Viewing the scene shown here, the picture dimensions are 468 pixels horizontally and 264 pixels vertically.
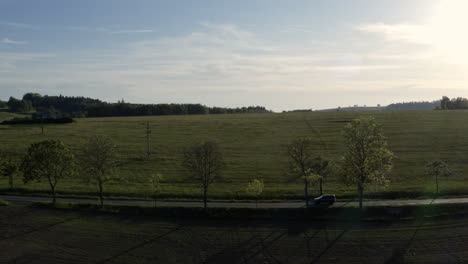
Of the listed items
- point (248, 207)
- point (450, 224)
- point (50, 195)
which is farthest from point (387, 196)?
point (50, 195)

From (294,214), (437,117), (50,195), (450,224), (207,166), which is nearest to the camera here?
(450,224)

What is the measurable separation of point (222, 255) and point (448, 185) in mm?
35537

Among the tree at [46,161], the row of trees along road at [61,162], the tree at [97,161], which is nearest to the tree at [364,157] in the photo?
the tree at [97,161]

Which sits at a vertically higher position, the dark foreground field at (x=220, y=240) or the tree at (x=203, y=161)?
the tree at (x=203, y=161)

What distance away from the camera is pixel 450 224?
116ft

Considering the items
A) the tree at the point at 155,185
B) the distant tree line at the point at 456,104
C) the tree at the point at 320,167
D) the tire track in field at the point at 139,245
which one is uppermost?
the distant tree line at the point at 456,104

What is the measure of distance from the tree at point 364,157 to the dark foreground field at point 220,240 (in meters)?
5.86

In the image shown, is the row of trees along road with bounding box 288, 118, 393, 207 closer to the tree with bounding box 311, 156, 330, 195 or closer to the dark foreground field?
the tree with bounding box 311, 156, 330, 195

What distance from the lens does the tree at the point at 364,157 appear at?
40.8 m

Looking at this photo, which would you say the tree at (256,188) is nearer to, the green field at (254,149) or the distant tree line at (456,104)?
the green field at (254,149)

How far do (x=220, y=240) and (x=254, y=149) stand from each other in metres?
48.2

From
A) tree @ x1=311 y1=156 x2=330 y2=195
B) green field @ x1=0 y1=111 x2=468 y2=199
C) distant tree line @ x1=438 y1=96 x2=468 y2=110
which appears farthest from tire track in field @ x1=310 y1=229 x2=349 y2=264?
distant tree line @ x1=438 y1=96 x2=468 y2=110

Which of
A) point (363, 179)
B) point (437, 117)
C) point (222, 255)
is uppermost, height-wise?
point (437, 117)

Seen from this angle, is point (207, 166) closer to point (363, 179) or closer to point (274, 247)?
point (274, 247)
